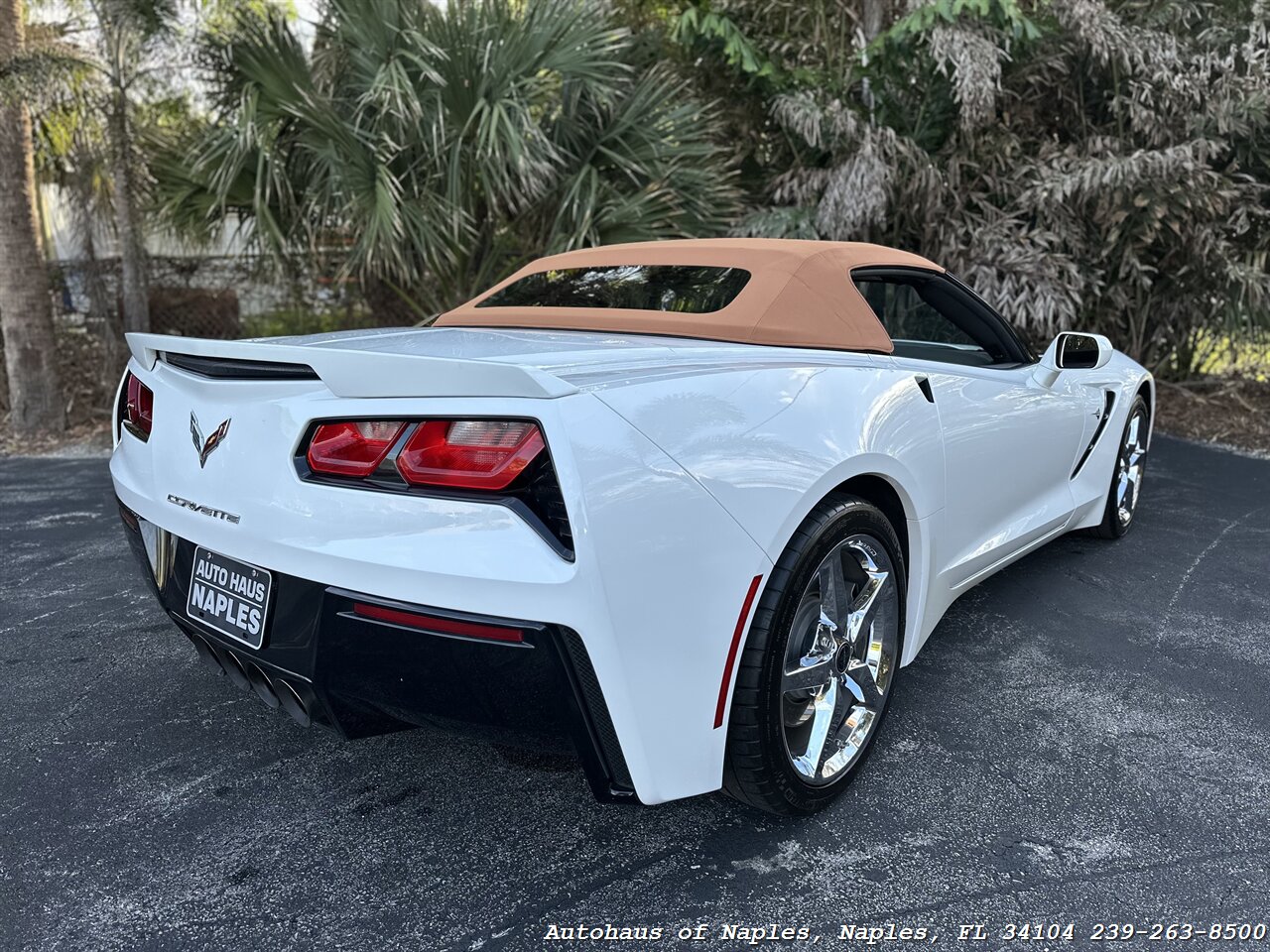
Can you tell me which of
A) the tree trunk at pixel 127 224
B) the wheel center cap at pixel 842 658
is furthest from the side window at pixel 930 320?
the tree trunk at pixel 127 224

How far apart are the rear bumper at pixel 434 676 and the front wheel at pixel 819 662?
0.33 metres

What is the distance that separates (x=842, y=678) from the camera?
2.24m

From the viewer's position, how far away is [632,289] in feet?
9.36

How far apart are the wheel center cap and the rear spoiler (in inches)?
39.4

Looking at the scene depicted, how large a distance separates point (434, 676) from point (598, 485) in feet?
1.51

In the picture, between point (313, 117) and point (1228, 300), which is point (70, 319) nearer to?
point (313, 117)

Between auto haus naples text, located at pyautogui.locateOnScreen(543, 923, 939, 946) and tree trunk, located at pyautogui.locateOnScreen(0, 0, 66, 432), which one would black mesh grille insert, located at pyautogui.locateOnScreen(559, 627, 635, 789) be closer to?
auto haus naples text, located at pyautogui.locateOnScreen(543, 923, 939, 946)

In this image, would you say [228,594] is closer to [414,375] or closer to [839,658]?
[414,375]

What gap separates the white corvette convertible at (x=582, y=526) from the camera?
62.7 inches

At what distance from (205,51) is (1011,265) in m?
5.98

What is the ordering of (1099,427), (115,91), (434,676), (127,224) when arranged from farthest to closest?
1. (127,224)
2. (115,91)
3. (1099,427)
4. (434,676)

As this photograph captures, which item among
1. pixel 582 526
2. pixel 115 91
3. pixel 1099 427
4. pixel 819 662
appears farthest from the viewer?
pixel 115 91

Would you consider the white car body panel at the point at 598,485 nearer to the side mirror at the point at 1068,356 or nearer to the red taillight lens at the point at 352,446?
the red taillight lens at the point at 352,446

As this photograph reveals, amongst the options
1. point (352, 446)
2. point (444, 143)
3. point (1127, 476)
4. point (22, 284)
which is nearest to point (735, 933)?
point (352, 446)
